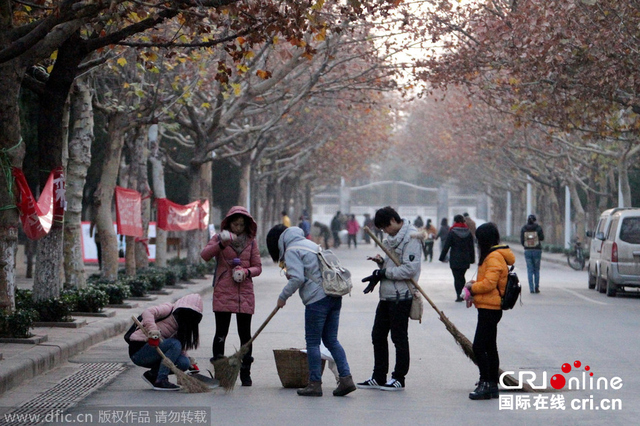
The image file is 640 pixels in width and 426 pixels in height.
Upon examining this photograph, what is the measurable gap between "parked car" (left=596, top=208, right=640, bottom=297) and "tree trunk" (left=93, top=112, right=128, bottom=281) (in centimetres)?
989

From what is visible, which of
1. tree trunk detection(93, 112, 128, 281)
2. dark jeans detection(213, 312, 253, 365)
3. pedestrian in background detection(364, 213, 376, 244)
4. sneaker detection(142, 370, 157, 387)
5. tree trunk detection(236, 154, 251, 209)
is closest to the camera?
sneaker detection(142, 370, 157, 387)

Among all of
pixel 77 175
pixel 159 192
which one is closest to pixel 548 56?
pixel 77 175

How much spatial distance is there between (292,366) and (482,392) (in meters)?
1.69

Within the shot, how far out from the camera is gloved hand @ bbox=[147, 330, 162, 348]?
881 centimetres

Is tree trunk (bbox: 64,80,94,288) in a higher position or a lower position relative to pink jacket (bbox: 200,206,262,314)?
higher

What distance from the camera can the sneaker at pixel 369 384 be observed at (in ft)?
30.5

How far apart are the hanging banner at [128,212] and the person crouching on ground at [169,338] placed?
31.2 feet

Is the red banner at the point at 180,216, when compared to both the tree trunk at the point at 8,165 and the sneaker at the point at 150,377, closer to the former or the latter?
the tree trunk at the point at 8,165

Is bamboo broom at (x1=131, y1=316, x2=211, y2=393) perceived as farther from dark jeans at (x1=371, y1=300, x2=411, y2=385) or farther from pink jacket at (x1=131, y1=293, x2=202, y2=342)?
dark jeans at (x1=371, y1=300, x2=411, y2=385)

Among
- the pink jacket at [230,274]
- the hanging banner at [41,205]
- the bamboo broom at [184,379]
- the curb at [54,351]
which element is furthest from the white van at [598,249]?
the bamboo broom at [184,379]

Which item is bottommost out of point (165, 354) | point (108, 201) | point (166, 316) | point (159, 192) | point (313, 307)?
point (165, 354)

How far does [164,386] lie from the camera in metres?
9.18

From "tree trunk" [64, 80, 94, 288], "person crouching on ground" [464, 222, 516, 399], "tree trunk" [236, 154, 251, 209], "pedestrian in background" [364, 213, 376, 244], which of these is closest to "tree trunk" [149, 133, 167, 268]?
"tree trunk" [64, 80, 94, 288]

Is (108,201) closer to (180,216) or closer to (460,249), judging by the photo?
(180,216)
